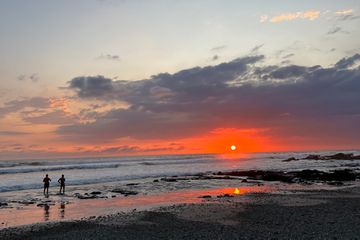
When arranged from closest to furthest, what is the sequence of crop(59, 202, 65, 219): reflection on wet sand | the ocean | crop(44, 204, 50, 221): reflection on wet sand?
crop(44, 204, 50, 221): reflection on wet sand
crop(59, 202, 65, 219): reflection on wet sand
the ocean

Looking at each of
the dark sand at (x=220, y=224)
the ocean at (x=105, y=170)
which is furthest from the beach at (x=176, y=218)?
the ocean at (x=105, y=170)

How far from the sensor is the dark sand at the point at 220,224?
17.2 m

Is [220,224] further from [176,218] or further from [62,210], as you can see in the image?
[62,210]

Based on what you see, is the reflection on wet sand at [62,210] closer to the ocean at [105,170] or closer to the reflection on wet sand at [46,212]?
the reflection on wet sand at [46,212]

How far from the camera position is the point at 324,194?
33781 mm

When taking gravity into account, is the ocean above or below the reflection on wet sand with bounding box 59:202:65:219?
above

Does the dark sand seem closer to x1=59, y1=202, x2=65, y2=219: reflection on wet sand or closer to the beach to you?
the beach

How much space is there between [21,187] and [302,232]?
36414mm

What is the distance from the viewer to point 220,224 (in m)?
20.0

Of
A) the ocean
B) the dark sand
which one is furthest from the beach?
the ocean

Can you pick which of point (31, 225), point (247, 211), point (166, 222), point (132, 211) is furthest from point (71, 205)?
point (247, 211)

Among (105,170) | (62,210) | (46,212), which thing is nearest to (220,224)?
(62,210)

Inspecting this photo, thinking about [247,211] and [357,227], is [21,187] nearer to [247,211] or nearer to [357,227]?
[247,211]

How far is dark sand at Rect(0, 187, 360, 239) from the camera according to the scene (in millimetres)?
17188
